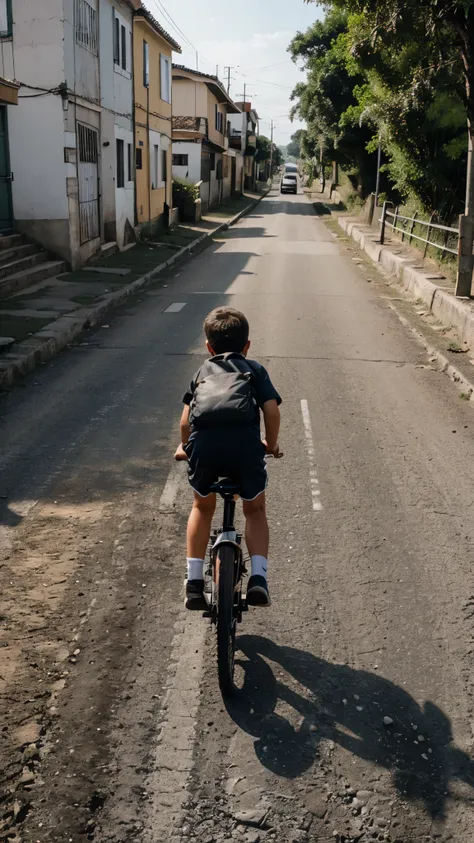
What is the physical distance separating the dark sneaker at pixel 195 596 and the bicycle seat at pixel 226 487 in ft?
1.58

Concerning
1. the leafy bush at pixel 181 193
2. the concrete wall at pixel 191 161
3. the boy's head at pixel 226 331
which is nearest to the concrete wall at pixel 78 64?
the leafy bush at pixel 181 193

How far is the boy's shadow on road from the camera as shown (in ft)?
10.6

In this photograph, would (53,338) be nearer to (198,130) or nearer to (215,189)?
(198,130)

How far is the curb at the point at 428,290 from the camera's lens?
11.4m

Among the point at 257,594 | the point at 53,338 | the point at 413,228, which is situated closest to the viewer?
the point at 257,594

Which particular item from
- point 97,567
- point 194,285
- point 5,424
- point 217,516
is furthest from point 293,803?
point 194,285

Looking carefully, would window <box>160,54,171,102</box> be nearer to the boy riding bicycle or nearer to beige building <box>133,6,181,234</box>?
beige building <box>133,6,181,234</box>

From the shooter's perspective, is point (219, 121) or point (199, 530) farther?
point (219, 121)

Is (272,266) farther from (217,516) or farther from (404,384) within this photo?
(217,516)

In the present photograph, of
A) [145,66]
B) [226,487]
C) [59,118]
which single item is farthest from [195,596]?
[145,66]

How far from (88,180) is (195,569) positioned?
56.1 ft

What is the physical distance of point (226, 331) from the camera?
3814mm

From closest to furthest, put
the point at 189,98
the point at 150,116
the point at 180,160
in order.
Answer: the point at 150,116
the point at 180,160
the point at 189,98

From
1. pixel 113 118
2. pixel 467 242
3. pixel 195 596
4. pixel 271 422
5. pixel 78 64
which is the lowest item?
pixel 195 596
